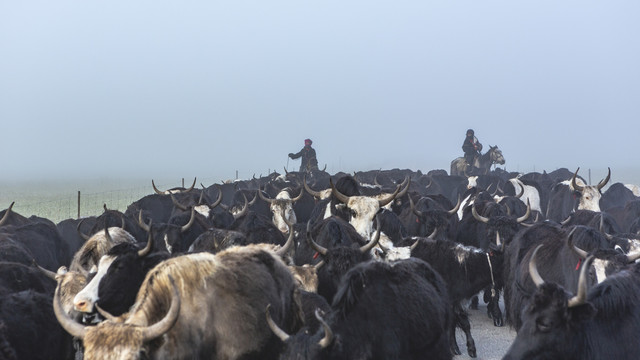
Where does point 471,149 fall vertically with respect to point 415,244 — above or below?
above

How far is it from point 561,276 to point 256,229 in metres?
4.51

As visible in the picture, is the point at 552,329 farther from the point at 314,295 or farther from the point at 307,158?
the point at 307,158

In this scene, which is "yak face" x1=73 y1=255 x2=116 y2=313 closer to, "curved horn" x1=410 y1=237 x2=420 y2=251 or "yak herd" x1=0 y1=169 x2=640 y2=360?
"yak herd" x1=0 y1=169 x2=640 y2=360

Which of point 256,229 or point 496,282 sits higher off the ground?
point 256,229

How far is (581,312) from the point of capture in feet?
15.1

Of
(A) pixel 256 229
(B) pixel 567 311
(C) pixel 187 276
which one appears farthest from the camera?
(A) pixel 256 229

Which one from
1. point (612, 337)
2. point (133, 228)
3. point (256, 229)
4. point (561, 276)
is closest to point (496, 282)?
point (561, 276)

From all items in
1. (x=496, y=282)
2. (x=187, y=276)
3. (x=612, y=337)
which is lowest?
(x=496, y=282)

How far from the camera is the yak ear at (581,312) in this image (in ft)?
15.0

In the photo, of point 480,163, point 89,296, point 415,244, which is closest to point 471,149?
point 480,163

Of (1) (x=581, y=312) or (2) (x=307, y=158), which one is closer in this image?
(1) (x=581, y=312)

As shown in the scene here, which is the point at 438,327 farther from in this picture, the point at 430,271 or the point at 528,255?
the point at 528,255

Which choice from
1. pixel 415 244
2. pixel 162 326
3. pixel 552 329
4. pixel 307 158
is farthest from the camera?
pixel 307 158

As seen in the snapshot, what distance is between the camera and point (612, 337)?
472 centimetres
